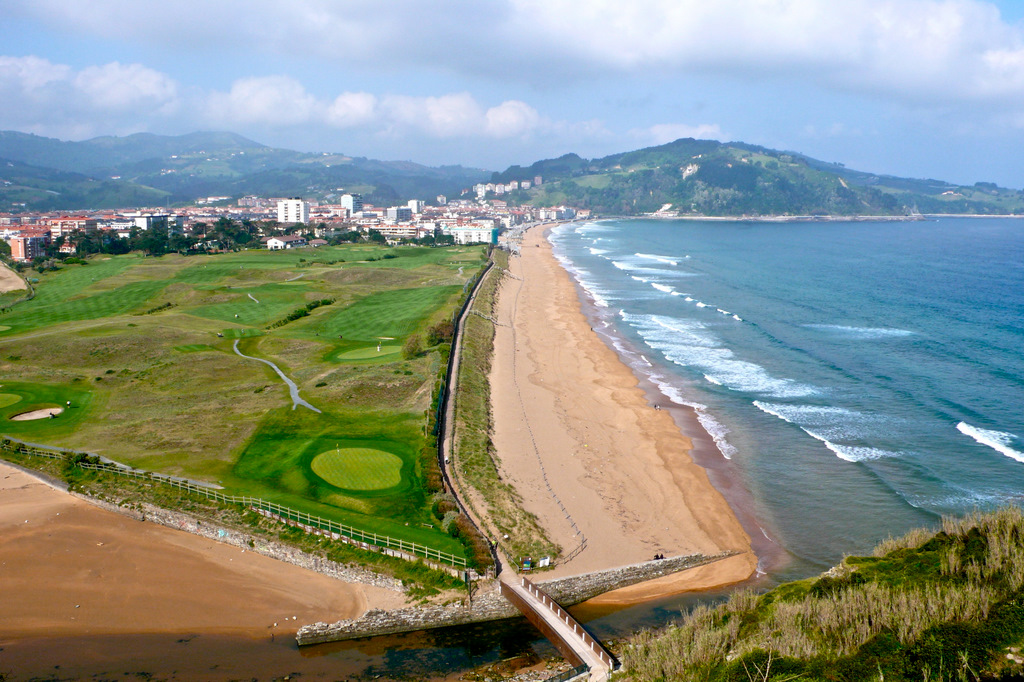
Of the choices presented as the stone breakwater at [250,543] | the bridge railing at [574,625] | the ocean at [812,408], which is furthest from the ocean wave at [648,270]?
the stone breakwater at [250,543]

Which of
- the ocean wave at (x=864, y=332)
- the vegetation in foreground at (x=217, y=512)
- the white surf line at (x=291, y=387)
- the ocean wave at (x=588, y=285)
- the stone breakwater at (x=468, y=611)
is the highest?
the ocean wave at (x=588, y=285)

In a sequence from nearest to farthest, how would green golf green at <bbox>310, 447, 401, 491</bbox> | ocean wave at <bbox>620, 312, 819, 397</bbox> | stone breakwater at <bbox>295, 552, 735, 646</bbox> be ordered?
1. stone breakwater at <bbox>295, 552, 735, 646</bbox>
2. green golf green at <bbox>310, 447, 401, 491</bbox>
3. ocean wave at <bbox>620, 312, 819, 397</bbox>

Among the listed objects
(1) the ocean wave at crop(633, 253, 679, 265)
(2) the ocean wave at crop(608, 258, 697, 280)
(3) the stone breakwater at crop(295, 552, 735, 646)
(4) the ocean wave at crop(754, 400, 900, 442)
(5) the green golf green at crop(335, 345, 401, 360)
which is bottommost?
(3) the stone breakwater at crop(295, 552, 735, 646)

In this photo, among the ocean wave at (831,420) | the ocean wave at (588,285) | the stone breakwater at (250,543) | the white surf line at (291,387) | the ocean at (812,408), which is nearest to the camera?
the ocean at (812,408)

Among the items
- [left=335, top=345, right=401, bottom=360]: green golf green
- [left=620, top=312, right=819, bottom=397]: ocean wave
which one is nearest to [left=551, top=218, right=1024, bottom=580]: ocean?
[left=620, top=312, right=819, bottom=397]: ocean wave

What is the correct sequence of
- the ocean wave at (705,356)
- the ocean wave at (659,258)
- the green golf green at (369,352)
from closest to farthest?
the ocean wave at (705,356), the green golf green at (369,352), the ocean wave at (659,258)

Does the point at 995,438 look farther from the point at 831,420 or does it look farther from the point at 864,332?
the point at 864,332

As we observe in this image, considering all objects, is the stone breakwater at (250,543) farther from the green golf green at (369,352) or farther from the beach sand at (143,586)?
the green golf green at (369,352)

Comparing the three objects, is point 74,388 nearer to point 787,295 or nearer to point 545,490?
point 545,490

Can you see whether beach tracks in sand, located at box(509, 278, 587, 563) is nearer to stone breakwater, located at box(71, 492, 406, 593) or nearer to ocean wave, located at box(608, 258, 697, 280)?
stone breakwater, located at box(71, 492, 406, 593)
